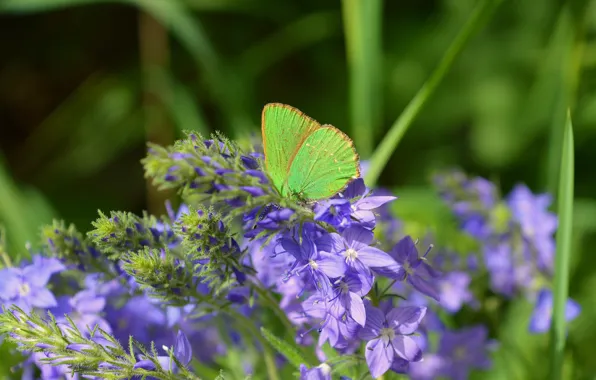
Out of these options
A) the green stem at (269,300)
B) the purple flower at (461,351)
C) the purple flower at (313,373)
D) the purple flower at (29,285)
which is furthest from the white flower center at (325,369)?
the purple flower at (461,351)

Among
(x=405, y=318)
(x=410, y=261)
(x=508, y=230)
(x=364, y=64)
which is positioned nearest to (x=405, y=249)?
(x=410, y=261)

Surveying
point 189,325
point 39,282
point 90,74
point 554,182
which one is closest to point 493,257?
point 554,182

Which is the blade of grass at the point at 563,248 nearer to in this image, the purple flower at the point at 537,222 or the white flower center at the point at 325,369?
the white flower center at the point at 325,369

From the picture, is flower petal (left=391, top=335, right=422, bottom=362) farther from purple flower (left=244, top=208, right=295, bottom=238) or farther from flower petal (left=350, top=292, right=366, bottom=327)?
purple flower (left=244, top=208, right=295, bottom=238)

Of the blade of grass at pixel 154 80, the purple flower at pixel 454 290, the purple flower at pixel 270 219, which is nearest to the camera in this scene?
the purple flower at pixel 270 219

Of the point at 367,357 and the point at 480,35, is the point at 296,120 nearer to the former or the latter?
the point at 367,357

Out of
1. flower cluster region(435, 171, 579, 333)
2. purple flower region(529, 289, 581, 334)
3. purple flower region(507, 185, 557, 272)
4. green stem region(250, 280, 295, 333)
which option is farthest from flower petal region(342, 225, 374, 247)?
purple flower region(507, 185, 557, 272)
